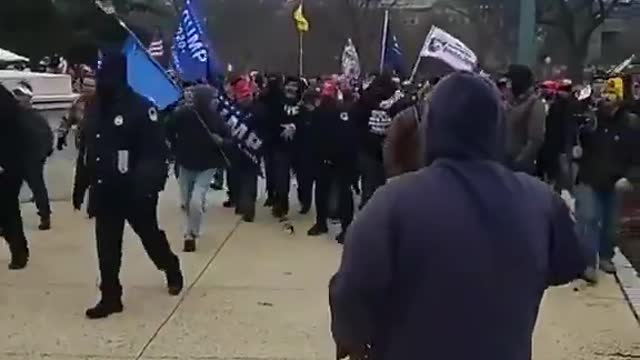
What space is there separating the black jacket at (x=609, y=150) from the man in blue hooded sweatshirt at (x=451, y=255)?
631cm

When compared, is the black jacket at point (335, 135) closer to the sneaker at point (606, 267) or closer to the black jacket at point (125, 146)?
the sneaker at point (606, 267)

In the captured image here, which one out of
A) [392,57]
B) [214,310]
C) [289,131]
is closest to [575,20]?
[392,57]

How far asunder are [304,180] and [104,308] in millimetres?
5815

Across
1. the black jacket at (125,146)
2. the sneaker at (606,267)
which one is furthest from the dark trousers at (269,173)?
the black jacket at (125,146)

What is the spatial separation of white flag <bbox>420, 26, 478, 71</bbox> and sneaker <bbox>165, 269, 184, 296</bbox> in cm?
252

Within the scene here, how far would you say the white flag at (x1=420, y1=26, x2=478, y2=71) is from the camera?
27.5 ft

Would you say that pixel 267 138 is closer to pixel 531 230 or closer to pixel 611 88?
pixel 611 88

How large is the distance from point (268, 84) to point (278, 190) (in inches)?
49.9

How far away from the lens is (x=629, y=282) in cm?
1008

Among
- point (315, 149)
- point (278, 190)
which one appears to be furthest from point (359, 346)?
point (278, 190)

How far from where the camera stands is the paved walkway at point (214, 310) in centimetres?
755

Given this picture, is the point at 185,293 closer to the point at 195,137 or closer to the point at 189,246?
the point at 189,246

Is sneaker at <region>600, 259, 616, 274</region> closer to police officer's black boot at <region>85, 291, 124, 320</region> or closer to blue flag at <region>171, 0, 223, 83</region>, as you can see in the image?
police officer's black boot at <region>85, 291, 124, 320</region>

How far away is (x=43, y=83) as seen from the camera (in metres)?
18.1
